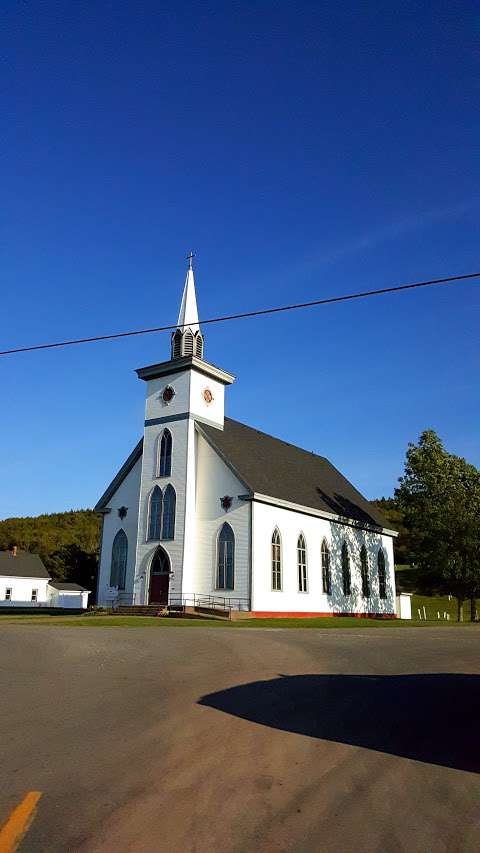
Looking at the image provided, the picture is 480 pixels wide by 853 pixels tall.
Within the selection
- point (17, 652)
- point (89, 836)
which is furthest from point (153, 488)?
point (89, 836)

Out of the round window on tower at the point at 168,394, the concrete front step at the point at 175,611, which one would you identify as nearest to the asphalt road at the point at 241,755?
the concrete front step at the point at 175,611

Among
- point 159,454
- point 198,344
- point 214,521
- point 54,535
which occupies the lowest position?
point 214,521

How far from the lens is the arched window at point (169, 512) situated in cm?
3678

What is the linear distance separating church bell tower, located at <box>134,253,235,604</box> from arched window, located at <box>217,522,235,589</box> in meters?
1.65

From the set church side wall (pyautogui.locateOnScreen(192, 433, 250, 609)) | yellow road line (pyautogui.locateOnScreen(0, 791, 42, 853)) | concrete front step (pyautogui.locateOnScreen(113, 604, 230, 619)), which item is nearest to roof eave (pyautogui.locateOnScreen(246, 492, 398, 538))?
church side wall (pyautogui.locateOnScreen(192, 433, 250, 609))

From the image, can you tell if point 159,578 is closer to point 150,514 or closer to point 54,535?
point 150,514

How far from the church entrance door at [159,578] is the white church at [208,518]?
2.5 inches

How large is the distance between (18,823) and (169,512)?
3260 cm

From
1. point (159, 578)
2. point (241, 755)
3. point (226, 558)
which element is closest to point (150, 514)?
point (159, 578)

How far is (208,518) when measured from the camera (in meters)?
36.5

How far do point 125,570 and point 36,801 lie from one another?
113 ft

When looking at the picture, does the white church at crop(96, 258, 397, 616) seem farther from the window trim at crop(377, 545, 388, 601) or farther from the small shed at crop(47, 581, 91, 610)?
the small shed at crop(47, 581, 91, 610)

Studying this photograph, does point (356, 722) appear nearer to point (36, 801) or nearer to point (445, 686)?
point (445, 686)

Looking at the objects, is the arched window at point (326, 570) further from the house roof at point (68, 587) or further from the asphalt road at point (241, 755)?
the house roof at point (68, 587)
